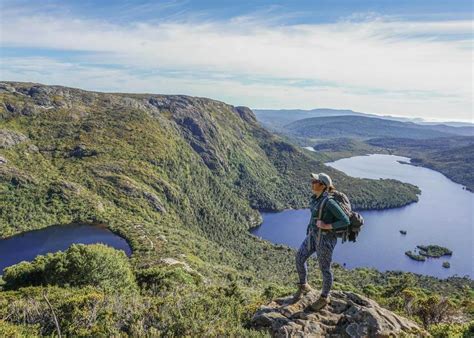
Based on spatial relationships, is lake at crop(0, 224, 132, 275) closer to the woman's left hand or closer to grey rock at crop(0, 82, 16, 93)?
the woman's left hand

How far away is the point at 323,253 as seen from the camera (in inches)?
469

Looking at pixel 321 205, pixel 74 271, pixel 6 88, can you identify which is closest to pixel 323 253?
pixel 321 205

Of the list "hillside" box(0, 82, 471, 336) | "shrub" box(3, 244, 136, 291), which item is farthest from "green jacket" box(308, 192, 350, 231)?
"shrub" box(3, 244, 136, 291)

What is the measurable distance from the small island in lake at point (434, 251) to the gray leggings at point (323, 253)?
18311cm

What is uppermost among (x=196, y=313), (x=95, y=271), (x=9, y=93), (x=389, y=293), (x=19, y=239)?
(x=9, y=93)

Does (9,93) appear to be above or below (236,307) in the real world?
above

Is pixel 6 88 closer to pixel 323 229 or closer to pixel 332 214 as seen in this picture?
pixel 323 229

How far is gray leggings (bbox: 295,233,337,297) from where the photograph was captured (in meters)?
11.9

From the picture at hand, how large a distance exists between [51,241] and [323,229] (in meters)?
93.7

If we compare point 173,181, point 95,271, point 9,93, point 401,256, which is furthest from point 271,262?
point 9,93

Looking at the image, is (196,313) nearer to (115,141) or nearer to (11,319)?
(11,319)

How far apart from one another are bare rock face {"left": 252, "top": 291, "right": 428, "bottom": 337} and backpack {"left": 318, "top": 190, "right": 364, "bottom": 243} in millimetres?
2882

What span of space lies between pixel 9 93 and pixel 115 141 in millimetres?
61429

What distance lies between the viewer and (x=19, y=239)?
93.5 m
